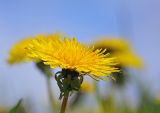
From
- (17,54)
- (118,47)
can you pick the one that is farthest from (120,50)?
(17,54)

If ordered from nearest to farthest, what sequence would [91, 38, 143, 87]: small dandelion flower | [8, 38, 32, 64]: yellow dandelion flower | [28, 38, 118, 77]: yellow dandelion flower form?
[28, 38, 118, 77]: yellow dandelion flower, [8, 38, 32, 64]: yellow dandelion flower, [91, 38, 143, 87]: small dandelion flower

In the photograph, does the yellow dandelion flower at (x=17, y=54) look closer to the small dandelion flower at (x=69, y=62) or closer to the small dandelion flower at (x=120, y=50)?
the small dandelion flower at (x=69, y=62)

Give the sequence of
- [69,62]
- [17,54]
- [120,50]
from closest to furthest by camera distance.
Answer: [69,62]
[17,54]
[120,50]

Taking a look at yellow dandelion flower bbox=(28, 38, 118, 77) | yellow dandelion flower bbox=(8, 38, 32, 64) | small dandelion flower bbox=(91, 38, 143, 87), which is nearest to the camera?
yellow dandelion flower bbox=(28, 38, 118, 77)

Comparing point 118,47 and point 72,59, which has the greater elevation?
point 118,47

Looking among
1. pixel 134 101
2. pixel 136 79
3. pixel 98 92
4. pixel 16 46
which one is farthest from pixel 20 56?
pixel 134 101

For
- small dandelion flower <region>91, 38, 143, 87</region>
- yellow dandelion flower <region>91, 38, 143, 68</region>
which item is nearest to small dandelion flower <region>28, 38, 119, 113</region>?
small dandelion flower <region>91, 38, 143, 87</region>

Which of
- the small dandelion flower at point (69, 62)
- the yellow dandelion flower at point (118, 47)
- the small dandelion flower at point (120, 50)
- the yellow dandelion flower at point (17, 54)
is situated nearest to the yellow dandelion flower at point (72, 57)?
the small dandelion flower at point (69, 62)

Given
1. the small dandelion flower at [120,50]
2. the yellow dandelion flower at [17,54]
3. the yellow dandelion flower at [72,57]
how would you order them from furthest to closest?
the small dandelion flower at [120,50] → the yellow dandelion flower at [17,54] → the yellow dandelion flower at [72,57]

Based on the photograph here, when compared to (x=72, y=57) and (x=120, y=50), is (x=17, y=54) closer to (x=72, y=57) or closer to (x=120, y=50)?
(x=72, y=57)

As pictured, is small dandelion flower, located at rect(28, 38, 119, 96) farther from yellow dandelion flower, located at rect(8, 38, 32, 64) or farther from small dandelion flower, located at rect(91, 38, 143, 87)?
small dandelion flower, located at rect(91, 38, 143, 87)
